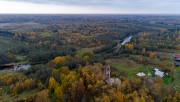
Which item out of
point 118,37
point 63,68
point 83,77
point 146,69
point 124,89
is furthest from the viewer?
point 118,37

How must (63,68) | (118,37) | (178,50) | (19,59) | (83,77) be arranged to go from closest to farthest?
(83,77), (63,68), (19,59), (178,50), (118,37)

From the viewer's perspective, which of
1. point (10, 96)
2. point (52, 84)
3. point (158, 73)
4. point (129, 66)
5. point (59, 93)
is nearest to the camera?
point (59, 93)

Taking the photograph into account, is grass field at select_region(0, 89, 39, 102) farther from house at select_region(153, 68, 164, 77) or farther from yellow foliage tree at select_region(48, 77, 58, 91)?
house at select_region(153, 68, 164, 77)

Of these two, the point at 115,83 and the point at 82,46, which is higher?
the point at 115,83

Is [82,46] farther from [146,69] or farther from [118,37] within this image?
[146,69]

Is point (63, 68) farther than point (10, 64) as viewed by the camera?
No

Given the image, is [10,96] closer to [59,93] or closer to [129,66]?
[59,93]

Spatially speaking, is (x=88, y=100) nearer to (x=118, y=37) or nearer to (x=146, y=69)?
(x=146, y=69)

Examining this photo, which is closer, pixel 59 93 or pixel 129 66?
pixel 59 93

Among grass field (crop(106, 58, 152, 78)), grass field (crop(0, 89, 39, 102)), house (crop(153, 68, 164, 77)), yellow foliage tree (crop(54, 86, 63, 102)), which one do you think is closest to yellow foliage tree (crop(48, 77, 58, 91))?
yellow foliage tree (crop(54, 86, 63, 102))

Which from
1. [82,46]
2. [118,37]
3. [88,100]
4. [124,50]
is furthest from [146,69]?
[118,37]

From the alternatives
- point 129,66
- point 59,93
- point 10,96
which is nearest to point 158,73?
point 129,66
